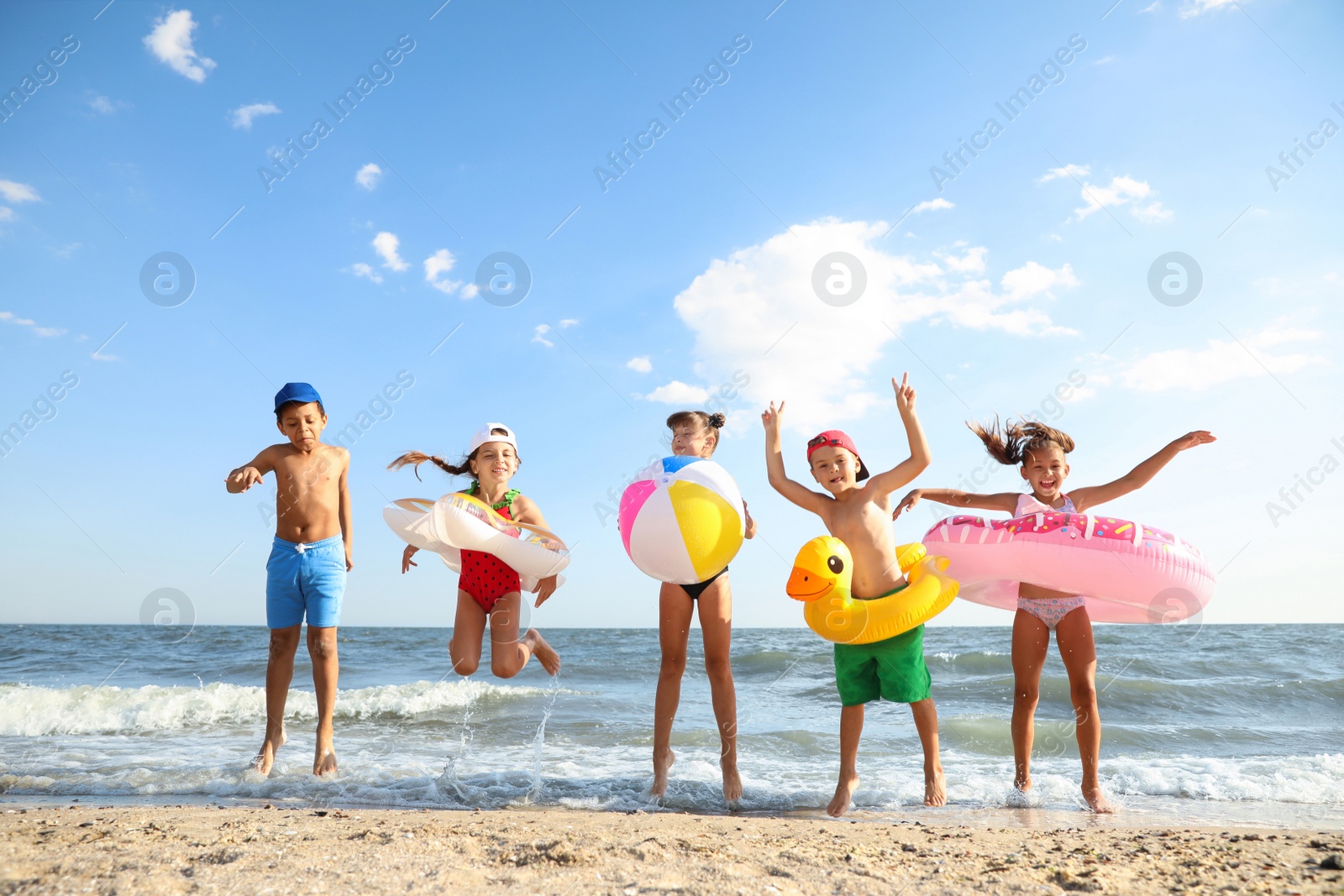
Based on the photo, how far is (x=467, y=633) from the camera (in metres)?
4.85

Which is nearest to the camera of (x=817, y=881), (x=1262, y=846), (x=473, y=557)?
(x=817, y=881)

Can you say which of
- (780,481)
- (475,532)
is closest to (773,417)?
(780,481)

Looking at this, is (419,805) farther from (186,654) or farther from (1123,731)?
(186,654)

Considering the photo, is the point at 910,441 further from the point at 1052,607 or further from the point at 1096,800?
the point at 1096,800

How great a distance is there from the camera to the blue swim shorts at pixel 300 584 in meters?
4.65

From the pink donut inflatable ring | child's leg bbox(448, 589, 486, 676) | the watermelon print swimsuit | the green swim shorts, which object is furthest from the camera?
the watermelon print swimsuit

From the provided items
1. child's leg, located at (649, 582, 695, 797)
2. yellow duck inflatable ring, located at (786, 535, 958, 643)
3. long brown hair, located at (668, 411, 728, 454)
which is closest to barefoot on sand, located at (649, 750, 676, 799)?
child's leg, located at (649, 582, 695, 797)

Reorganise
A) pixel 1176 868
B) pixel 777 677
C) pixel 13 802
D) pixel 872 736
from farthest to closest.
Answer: pixel 777 677 < pixel 872 736 < pixel 13 802 < pixel 1176 868

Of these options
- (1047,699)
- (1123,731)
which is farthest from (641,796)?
(1047,699)

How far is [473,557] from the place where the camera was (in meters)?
4.91

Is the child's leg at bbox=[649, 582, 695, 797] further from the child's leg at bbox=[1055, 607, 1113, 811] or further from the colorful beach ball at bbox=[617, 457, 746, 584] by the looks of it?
the child's leg at bbox=[1055, 607, 1113, 811]

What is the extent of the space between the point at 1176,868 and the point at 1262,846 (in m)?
0.68

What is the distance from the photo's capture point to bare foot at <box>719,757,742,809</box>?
14.1 feet

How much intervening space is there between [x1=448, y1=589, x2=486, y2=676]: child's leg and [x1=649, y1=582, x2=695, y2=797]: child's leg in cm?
119
